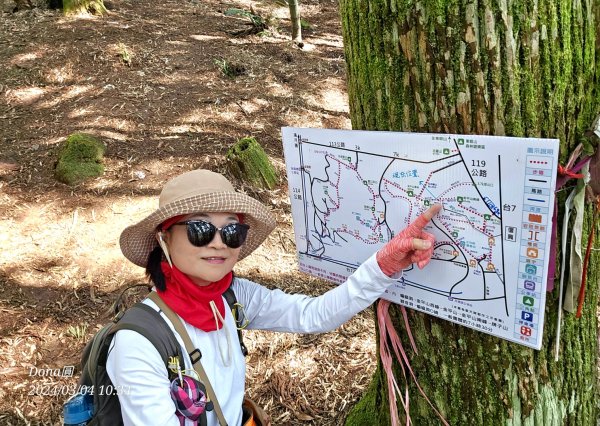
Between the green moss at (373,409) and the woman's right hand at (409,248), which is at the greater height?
the woman's right hand at (409,248)

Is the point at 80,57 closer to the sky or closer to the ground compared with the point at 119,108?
closer to the sky

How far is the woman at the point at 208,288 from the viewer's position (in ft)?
5.46

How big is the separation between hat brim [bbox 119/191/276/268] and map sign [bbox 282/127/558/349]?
259mm

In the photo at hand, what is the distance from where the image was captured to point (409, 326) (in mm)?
1850

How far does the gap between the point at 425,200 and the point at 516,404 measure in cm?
80

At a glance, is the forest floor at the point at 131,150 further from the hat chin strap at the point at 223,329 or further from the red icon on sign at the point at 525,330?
the red icon on sign at the point at 525,330

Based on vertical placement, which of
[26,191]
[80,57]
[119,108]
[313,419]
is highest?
[80,57]

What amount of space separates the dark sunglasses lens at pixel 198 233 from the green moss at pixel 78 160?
12.8 feet

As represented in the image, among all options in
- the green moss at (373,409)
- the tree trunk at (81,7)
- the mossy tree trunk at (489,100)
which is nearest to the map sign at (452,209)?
the mossy tree trunk at (489,100)

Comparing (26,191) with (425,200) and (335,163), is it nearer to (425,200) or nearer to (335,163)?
(335,163)

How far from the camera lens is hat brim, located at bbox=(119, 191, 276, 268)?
1847mm

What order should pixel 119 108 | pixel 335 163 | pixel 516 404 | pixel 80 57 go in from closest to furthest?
pixel 516 404, pixel 335 163, pixel 119 108, pixel 80 57

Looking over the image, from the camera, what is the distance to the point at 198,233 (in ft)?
6.07

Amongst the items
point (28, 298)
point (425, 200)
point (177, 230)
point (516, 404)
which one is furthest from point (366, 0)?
point (28, 298)
